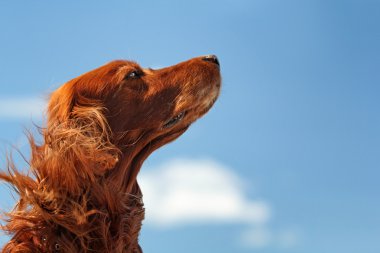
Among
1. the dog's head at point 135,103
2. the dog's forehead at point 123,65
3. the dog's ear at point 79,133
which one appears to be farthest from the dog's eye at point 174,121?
the dog's forehead at point 123,65

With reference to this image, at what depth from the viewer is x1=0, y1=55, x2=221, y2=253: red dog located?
4.18 m

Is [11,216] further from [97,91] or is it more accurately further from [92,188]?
[97,91]

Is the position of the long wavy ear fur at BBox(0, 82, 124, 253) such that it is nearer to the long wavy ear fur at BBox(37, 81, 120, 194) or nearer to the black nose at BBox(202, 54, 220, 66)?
the long wavy ear fur at BBox(37, 81, 120, 194)

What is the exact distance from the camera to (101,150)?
4.39m

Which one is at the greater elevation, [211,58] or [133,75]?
[211,58]

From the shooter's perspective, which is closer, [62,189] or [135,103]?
[62,189]

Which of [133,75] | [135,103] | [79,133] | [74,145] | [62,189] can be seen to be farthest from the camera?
[133,75]

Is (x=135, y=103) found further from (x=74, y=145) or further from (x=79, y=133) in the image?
(x=74, y=145)

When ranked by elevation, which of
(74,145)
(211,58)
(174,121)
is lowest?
(74,145)

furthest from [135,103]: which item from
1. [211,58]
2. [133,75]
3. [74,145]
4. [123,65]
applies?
[211,58]

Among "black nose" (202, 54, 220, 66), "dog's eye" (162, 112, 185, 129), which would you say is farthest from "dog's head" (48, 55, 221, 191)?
"black nose" (202, 54, 220, 66)

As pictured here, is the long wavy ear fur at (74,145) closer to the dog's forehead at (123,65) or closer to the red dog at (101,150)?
the red dog at (101,150)

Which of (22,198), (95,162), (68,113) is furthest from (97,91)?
(22,198)

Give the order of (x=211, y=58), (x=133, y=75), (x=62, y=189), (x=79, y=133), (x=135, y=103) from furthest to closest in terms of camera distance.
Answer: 1. (x=211, y=58)
2. (x=133, y=75)
3. (x=135, y=103)
4. (x=79, y=133)
5. (x=62, y=189)
